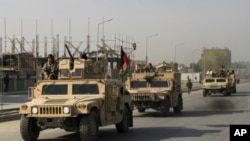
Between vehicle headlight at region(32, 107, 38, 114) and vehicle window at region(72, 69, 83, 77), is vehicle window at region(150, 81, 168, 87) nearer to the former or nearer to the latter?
vehicle window at region(72, 69, 83, 77)

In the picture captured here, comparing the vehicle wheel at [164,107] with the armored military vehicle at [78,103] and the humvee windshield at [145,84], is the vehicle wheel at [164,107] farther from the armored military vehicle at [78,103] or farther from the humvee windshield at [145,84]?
the armored military vehicle at [78,103]

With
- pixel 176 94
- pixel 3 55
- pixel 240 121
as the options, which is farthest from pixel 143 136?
pixel 3 55

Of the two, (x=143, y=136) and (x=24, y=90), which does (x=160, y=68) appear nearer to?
(x=143, y=136)

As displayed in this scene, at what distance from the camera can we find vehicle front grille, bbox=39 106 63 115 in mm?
13047

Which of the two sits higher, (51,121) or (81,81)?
(81,81)

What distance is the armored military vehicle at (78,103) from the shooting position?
515 inches

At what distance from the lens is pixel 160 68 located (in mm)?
26969

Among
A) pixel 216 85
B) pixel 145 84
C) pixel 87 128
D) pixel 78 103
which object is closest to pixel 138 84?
pixel 145 84

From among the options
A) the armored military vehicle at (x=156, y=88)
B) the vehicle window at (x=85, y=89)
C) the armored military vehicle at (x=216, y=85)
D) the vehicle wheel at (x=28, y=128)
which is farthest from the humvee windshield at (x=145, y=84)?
the armored military vehicle at (x=216, y=85)

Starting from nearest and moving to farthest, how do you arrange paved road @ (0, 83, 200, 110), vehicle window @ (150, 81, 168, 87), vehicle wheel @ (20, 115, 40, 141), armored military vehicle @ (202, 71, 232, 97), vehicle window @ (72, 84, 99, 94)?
1. vehicle wheel @ (20, 115, 40, 141)
2. vehicle window @ (72, 84, 99, 94)
3. vehicle window @ (150, 81, 168, 87)
4. paved road @ (0, 83, 200, 110)
5. armored military vehicle @ (202, 71, 232, 97)

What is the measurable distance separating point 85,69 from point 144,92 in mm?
8180

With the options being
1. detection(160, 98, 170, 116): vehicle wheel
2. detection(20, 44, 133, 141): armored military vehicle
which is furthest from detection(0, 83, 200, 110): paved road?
detection(20, 44, 133, 141): armored military vehicle

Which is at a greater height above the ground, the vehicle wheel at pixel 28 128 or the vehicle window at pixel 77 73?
the vehicle window at pixel 77 73

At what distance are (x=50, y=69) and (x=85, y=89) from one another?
1.87 m
